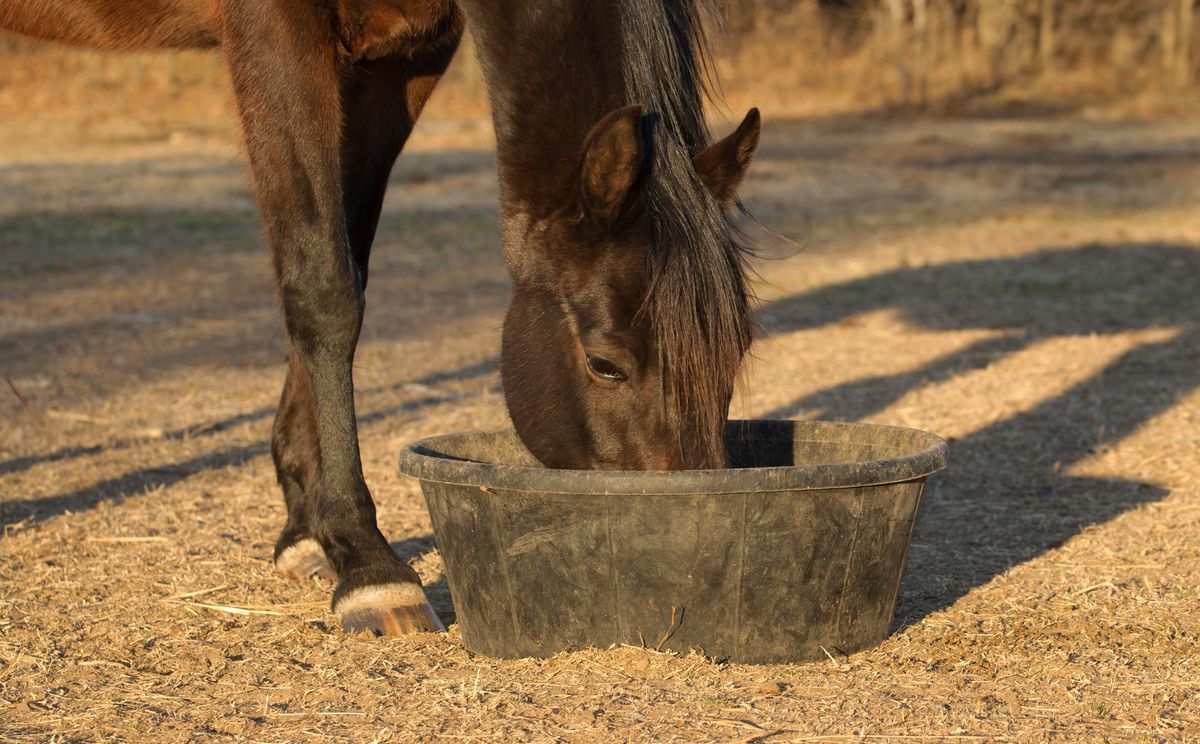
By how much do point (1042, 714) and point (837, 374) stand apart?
4070 mm

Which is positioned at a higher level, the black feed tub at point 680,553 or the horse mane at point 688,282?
the horse mane at point 688,282

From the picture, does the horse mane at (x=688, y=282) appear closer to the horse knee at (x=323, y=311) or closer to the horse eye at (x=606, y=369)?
the horse eye at (x=606, y=369)

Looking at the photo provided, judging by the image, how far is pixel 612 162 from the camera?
8.92 ft

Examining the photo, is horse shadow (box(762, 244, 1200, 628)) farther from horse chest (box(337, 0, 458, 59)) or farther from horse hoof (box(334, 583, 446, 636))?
horse chest (box(337, 0, 458, 59))

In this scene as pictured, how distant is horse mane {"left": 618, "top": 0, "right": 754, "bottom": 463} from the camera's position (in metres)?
2.69

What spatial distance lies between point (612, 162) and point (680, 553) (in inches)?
31.2

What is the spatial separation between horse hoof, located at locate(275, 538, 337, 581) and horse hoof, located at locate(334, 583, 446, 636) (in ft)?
1.45

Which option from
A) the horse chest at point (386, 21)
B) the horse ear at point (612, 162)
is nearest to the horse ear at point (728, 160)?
the horse ear at point (612, 162)

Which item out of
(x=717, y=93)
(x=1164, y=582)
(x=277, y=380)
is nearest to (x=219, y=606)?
(x=717, y=93)

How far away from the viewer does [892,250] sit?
10.7m

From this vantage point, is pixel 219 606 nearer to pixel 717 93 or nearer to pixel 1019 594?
pixel 717 93

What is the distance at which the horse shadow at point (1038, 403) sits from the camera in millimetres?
4062

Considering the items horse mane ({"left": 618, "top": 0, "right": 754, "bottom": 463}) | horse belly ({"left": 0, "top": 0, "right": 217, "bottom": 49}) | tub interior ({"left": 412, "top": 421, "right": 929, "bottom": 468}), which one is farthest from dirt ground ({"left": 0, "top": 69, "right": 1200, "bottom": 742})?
horse belly ({"left": 0, "top": 0, "right": 217, "bottom": 49})

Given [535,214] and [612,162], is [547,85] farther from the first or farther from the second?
[612,162]
